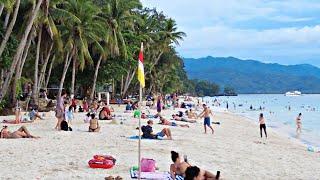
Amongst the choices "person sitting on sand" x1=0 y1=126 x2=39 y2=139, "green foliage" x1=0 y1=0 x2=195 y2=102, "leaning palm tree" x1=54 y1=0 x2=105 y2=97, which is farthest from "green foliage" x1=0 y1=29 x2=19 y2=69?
"person sitting on sand" x1=0 y1=126 x2=39 y2=139

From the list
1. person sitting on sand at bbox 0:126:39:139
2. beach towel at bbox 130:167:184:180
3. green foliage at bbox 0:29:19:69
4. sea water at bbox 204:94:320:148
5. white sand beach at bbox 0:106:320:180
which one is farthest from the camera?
sea water at bbox 204:94:320:148

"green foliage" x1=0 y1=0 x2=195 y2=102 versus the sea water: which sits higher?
"green foliage" x1=0 y1=0 x2=195 y2=102

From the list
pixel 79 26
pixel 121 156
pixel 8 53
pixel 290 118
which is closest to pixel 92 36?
pixel 79 26

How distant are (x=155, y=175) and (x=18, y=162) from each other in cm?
367

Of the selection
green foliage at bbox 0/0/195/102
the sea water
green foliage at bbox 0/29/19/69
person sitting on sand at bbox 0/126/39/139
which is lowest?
the sea water

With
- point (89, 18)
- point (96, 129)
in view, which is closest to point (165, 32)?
point (89, 18)

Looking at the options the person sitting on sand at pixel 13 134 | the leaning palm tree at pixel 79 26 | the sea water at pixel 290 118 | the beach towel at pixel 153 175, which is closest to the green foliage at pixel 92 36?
the leaning palm tree at pixel 79 26

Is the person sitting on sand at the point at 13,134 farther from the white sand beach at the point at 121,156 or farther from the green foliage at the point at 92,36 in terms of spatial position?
the green foliage at the point at 92,36

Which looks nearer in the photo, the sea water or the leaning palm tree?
the sea water

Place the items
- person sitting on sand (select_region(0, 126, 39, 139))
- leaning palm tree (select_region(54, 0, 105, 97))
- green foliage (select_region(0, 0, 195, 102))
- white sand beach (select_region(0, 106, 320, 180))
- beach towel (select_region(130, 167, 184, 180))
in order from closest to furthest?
beach towel (select_region(130, 167, 184, 180)) < white sand beach (select_region(0, 106, 320, 180)) < person sitting on sand (select_region(0, 126, 39, 139)) < green foliage (select_region(0, 0, 195, 102)) < leaning palm tree (select_region(54, 0, 105, 97))

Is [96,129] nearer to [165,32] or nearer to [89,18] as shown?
[89,18]

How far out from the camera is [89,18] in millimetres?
37094

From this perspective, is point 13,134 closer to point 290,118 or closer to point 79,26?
point 79,26

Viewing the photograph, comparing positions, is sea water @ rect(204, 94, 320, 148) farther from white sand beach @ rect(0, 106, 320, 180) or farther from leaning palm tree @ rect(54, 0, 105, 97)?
leaning palm tree @ rect(54, 0, 105, 97)
